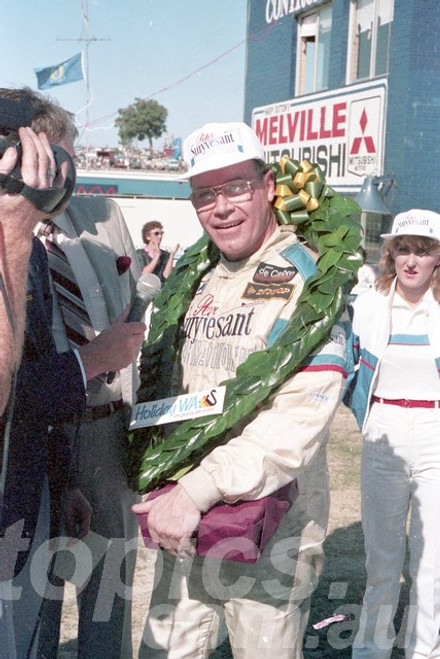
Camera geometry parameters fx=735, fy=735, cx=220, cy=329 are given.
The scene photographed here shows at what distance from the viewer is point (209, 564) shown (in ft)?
7.97

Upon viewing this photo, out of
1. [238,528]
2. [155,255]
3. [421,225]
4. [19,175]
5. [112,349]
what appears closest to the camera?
[19,175]

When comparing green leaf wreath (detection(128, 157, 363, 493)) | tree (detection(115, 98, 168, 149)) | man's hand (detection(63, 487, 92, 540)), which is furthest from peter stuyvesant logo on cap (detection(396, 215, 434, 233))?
tree (detection(115, 98, 168, 149))

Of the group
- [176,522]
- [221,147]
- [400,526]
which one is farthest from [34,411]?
[400,526]

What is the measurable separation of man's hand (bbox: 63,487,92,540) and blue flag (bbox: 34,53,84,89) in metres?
26.8

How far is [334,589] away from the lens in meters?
4.21

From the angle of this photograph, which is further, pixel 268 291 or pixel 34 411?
pixel 268 291

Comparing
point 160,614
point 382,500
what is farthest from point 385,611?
point 160,614

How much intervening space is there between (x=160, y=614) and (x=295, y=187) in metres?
1.59

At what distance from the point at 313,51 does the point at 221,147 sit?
11.5 m

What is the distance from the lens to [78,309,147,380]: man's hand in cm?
213

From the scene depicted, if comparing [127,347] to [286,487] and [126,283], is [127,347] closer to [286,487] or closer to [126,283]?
Result: [286,487]

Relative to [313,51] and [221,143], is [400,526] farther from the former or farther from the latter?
[313,51]

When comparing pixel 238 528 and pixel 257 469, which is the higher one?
pixel 257 469

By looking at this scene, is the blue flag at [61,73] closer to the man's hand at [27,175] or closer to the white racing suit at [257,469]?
the white racing suit at [257,469]
